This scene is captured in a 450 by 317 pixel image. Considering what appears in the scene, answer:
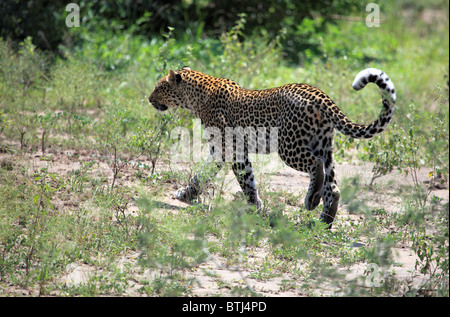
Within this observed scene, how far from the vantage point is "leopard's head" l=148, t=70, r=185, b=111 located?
736 centimetres

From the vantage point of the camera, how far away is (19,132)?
8.07 metres

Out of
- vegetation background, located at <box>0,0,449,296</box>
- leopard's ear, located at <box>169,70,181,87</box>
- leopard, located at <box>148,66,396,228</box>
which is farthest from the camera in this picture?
leopard's ear, located at <box>169,70,181,87</box>

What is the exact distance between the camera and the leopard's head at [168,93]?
7355 mm

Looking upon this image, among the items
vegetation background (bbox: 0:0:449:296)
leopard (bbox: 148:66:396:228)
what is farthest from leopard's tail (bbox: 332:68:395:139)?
vegetation background (bbox: 0:0:449:296)

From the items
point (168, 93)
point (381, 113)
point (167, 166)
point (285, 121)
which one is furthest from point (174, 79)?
point (381, 113)

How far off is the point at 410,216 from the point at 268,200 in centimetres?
239

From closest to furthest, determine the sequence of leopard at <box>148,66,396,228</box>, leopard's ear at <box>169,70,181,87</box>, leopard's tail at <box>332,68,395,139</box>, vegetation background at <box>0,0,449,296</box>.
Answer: vegetation background at <box>0,0,449,296</box> → leopard's tail at <box>332,68,395,139</box> → leopard at <box>148,66,396,228</box> → leopard's ear at <box>169,70,181,87</box>

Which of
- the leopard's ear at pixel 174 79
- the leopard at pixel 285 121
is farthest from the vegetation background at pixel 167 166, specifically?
the leopard's ear at pixel 174 79

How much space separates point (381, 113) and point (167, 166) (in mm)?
3003

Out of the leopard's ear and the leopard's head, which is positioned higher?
the leopard's ear

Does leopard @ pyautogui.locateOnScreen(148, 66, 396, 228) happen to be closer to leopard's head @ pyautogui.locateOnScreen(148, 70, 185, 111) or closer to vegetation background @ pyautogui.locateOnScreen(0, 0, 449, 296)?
leopard's head @ pyautogui.locateOnScreen(148, 70, 185, 111)

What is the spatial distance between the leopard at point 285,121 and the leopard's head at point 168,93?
1cm

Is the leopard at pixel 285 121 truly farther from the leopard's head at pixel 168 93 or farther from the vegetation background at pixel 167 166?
the vegetation background at pixel 167 166

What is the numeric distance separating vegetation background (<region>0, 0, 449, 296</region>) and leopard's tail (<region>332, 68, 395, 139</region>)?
21.3 inches
